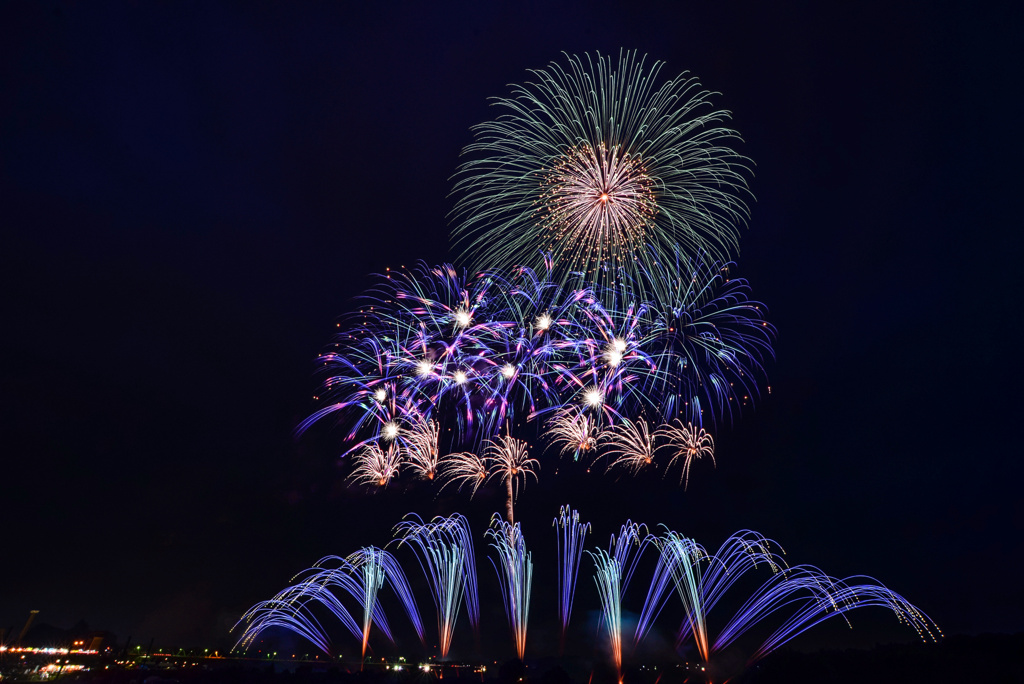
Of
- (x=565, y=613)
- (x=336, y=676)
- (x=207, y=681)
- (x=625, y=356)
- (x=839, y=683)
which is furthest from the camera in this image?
(x=336, y=676)

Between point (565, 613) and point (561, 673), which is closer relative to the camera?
point (565, 613)

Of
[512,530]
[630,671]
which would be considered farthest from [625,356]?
[630,671]

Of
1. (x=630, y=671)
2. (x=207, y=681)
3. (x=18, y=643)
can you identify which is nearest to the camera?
(x=207, y=681)

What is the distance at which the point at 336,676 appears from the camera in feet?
254

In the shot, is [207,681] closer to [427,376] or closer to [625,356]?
[427,376]

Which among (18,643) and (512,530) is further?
(18,643)

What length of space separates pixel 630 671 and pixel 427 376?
99.7 meters

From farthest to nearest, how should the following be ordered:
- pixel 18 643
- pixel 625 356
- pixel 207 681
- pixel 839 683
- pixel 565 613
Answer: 1. pixel 18 643
2. pixel 207 681
3. pixel 839 683
4. pixel 565 613
5. pixel 625 356

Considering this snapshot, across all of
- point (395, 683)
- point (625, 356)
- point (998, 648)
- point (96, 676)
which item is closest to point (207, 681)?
point (96, 676)

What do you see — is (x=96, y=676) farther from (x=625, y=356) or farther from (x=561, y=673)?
(x=625, y=356)

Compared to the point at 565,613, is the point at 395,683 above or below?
below

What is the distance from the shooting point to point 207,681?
67812 mm

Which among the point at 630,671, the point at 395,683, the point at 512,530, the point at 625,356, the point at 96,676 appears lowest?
the point at 630,671

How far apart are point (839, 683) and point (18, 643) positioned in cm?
17945
